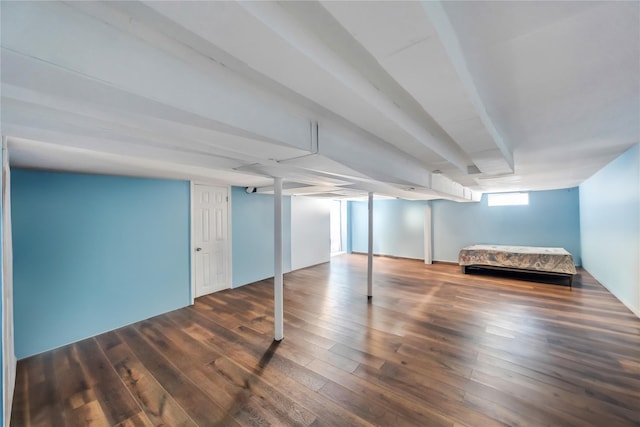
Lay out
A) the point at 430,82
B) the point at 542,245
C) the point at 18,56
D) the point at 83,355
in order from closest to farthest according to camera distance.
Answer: the point at 18,56 < the point at 430,82 < the point at 83,355 < the point at 542,245

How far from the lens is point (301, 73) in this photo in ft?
3.32

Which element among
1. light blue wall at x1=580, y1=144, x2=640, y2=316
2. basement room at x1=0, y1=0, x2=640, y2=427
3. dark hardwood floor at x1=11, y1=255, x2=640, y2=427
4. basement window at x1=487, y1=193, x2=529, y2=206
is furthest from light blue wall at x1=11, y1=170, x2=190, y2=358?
basement window at x1=487, y1=193, x2=529, y2=206

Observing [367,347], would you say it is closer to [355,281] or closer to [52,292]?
[355,281]

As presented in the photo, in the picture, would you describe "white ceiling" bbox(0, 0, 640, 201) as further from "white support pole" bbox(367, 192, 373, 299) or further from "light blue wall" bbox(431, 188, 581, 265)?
"light blue wall" bbox(431, 188, 581, 265)

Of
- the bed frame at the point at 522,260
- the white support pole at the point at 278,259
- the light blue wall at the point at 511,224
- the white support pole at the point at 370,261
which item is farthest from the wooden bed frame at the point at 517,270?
the white support pole at the point at 278,259

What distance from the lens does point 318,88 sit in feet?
3.72

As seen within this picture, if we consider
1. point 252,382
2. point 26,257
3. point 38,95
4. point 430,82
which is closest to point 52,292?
point 26,257

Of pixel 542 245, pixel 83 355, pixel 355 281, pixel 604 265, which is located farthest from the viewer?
pixel 542 245

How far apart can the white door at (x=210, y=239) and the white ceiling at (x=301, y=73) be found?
2.42 m

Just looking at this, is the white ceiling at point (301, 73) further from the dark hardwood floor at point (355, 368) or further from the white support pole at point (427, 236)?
the white support pole at point (427, 236)

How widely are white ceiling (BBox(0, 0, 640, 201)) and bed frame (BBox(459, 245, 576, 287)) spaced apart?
4.18 m

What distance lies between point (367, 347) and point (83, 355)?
10.4ft

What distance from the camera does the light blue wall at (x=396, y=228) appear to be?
7988 millimetres

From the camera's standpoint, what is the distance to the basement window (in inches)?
267
